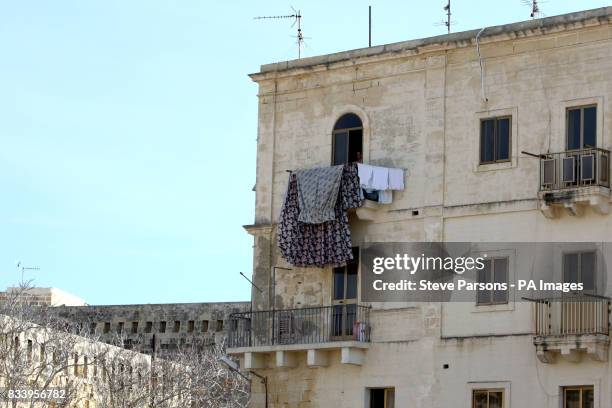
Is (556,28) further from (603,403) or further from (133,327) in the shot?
(133,327)

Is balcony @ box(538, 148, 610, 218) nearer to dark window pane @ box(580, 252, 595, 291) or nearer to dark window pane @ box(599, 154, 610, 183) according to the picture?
dark window pane @ box(599, 154, 610, 183)

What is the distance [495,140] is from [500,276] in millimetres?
3253

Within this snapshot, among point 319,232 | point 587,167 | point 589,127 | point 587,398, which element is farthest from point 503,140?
point 587,398

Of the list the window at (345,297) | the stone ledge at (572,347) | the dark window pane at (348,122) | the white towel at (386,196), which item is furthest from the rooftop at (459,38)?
the stone ledge at (572,347)

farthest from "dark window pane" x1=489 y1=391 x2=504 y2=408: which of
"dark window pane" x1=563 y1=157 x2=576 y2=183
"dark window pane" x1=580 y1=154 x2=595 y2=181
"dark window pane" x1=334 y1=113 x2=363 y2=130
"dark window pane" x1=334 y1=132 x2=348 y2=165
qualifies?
"dark window pane" x1=334 y1=113 x2=363 y2=130

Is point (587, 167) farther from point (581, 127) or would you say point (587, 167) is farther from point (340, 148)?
point (340, 148)

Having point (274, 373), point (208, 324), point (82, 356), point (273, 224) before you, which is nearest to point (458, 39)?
point (273, 224)

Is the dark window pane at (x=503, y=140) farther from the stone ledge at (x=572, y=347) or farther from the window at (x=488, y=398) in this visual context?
the window at (x=488, y=398)

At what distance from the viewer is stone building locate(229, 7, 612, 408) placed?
3731 cm

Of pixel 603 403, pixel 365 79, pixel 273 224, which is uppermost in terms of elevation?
pixel 365 79

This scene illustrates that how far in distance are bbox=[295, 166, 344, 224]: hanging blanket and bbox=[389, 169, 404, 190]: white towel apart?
3.98 feet

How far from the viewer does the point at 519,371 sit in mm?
37656

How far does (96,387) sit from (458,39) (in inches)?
1080

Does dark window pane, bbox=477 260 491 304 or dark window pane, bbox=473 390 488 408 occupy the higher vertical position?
dark window pane, bbox=477 260 491 304
